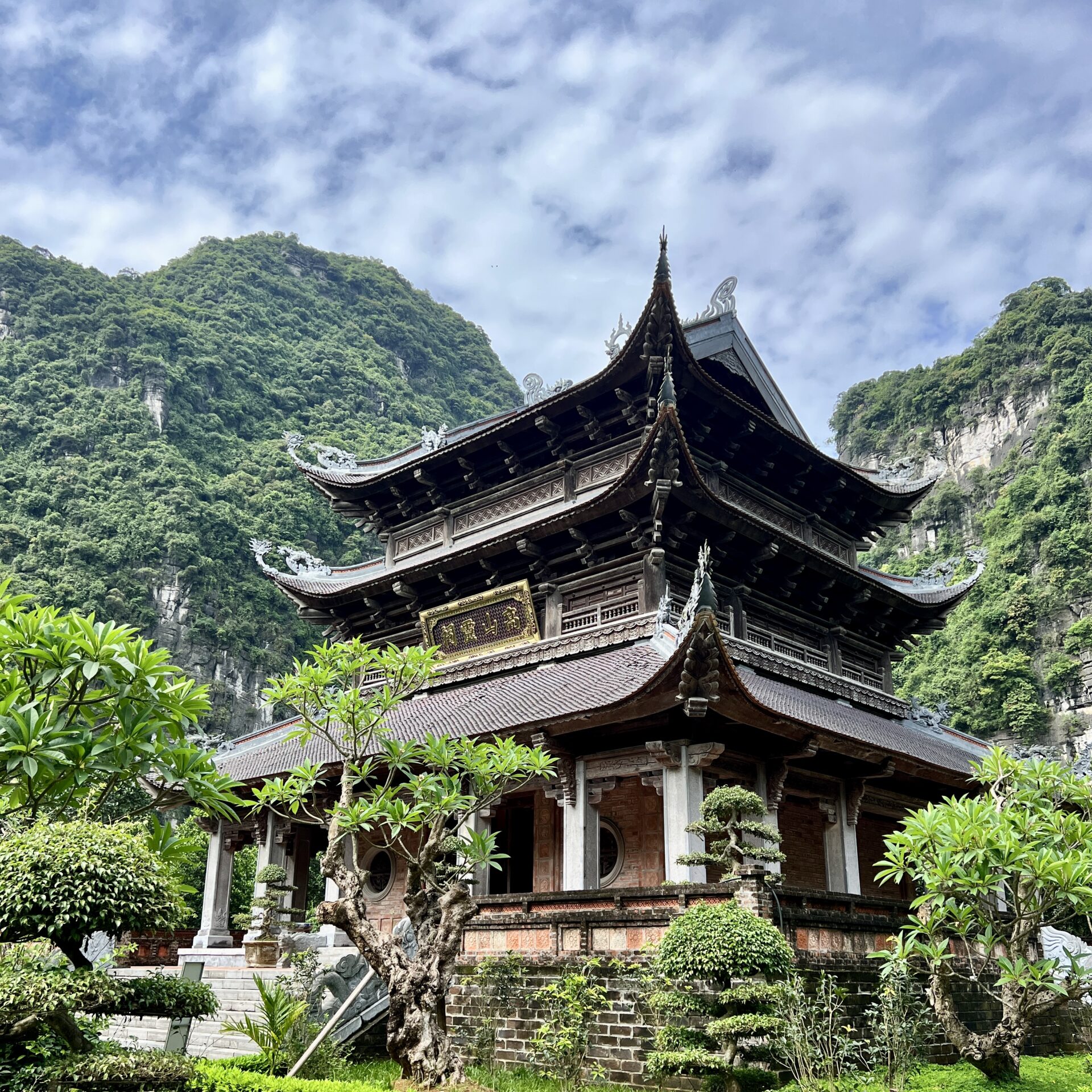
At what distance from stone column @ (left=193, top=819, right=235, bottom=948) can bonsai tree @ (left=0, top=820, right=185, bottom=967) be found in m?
13.2

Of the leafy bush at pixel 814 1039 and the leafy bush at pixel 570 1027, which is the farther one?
the leafy bush at pixel 570 1027

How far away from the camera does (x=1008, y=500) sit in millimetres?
58219

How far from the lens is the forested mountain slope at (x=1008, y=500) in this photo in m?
51.3

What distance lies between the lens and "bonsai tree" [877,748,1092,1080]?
31.3ft

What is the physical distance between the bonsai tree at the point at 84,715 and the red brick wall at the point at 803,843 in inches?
459

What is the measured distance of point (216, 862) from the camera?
20.9 metres

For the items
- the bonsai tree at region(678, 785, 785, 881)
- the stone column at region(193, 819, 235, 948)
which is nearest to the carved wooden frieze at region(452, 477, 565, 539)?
the stone column at region(193, 819, 235, 948)

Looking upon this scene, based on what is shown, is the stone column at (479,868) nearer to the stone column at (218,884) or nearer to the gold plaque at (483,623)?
the gold plaque at (483,623)

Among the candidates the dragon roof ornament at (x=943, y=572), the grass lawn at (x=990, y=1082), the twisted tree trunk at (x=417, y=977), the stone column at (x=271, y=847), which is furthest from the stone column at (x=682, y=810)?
the dragon roof ornament at (x=943, y=572)

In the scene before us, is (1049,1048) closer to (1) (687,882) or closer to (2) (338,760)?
(1) (687,882)

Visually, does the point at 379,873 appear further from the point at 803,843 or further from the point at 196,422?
the point at 196,422

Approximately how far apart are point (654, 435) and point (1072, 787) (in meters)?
7.90

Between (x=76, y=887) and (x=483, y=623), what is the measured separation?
1285 cm

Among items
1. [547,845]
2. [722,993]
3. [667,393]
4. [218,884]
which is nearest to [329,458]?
[218,884]
